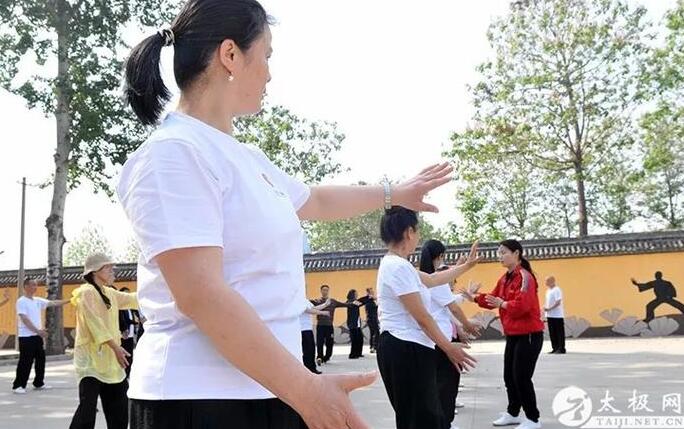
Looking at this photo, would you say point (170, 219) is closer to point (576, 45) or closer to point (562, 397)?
point (562, 397)

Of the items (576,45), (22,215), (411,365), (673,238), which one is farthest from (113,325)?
(22,215)

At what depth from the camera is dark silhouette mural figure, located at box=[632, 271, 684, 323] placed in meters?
20.1

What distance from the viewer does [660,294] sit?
2027 centimetres

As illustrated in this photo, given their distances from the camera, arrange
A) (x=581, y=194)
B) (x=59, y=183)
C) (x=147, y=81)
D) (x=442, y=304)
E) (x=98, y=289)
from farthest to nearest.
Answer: (x=581, y=194) < (x=59, y=183) < (x=442, y=304) < (x=98, y=289) < (x=147, y=81)

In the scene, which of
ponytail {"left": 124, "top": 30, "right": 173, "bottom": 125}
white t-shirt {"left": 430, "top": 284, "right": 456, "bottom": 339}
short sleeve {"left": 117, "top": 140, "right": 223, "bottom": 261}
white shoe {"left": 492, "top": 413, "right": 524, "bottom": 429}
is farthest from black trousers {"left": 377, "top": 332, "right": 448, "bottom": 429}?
short sleeve {"left": 117, "top": 140, "right": 223, "bottom": 261}

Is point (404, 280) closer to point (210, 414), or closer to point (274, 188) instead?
point (274, 188)

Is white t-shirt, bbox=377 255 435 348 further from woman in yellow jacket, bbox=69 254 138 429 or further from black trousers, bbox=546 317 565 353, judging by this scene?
black trousers, bbox=546 317 565 353

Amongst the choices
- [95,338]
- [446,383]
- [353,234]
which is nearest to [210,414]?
[95,338]

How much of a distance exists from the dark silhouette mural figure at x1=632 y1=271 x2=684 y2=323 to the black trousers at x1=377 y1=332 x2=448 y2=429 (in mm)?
17719

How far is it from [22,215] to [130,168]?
2590cm

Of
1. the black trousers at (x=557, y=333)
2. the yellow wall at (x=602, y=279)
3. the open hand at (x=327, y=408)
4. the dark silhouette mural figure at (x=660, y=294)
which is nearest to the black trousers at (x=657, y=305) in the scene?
the dark silhouette mural figure at (x=660, y=294)

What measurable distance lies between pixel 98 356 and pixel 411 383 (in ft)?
7.93

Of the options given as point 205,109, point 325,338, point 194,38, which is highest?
point 194,38

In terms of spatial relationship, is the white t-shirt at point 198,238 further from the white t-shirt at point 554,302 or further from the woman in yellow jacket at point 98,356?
the white t-shirt at point 554,302
